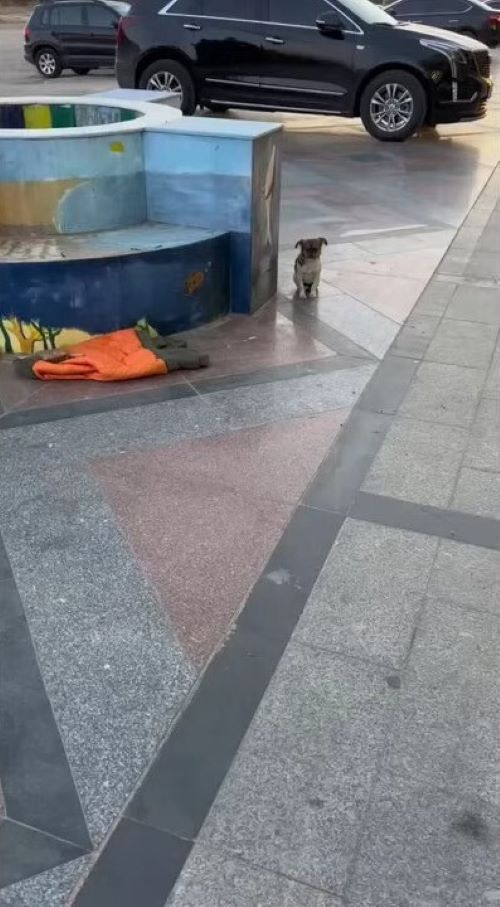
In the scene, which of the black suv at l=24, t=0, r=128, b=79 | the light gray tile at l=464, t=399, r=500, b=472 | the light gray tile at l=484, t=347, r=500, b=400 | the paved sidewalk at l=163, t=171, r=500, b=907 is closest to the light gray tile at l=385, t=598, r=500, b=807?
the paved sidewalk at l=163, t=171, r=500, b=907

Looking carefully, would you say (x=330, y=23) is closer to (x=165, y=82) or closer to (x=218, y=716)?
(x=165, y=82)

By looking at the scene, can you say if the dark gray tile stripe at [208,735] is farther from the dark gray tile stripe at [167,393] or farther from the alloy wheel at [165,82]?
the alloy wheel at [165,82]

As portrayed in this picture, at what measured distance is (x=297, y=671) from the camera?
2.88 meters

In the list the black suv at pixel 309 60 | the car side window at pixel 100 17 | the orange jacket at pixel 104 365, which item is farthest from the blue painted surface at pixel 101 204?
the car side window at pixel 100 17

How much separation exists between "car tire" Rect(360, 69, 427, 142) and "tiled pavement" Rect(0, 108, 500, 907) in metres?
7.52

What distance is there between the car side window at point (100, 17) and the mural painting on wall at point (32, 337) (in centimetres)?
1775

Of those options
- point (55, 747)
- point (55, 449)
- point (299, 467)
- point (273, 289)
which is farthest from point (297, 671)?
point (273, 289)

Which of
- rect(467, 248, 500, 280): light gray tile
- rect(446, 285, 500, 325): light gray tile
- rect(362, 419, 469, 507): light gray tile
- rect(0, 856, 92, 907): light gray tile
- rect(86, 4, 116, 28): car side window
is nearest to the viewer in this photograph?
rect(0, 856, 92, 907): light gray tile

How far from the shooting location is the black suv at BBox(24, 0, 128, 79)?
2052 centimetres

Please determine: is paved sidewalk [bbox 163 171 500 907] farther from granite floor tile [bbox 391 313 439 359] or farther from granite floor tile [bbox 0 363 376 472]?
granite floor tile [bbox 391 313 439 359]

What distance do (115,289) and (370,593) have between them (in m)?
2.85

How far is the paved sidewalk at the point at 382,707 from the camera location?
2.23m

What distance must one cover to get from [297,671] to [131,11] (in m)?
12.5

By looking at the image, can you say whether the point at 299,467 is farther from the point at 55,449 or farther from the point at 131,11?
the point at 131,11
